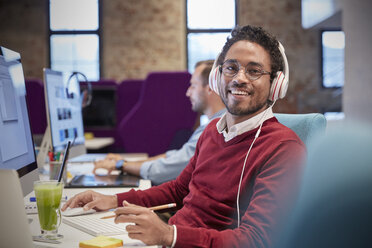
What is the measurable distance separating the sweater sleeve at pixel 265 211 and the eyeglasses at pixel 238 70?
29cm

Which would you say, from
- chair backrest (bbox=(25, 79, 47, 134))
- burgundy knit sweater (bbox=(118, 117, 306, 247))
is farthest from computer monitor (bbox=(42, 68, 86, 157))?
chair backrest (bbox=(25, 79, 47, 134))

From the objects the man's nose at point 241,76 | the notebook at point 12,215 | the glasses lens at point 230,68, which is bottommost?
the notebook at point 12,215

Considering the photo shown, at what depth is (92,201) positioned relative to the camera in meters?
1.19

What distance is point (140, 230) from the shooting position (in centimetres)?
85

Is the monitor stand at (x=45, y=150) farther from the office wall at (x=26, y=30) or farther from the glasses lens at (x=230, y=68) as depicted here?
the office wall at (x=26, y=30)

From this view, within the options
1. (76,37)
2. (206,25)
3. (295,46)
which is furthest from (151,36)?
(295,46)

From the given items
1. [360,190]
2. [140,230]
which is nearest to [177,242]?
[140,230]

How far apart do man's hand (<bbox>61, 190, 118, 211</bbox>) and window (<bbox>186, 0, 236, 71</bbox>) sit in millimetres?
6311

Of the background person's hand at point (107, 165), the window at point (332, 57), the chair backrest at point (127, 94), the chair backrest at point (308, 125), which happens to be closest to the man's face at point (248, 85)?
the chair backrest at point (308, 125)

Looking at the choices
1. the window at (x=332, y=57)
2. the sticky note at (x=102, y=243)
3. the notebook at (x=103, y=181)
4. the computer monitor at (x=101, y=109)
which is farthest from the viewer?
the window at (x=332, y=57)

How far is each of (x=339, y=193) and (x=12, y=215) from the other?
51cm

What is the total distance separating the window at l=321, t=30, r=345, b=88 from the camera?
24.7ft

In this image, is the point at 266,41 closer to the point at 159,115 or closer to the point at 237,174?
the point at 237,174

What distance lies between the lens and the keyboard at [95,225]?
0.99 meters
